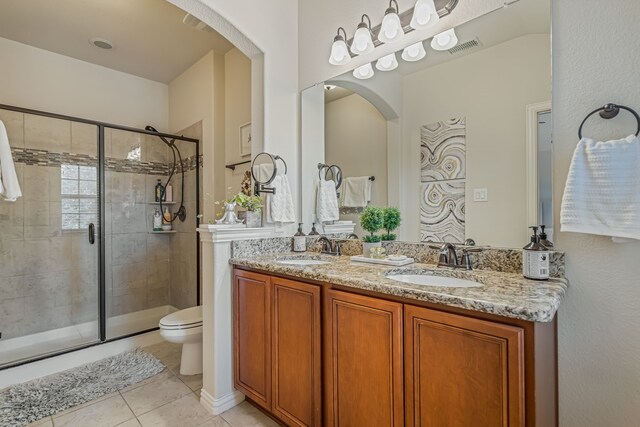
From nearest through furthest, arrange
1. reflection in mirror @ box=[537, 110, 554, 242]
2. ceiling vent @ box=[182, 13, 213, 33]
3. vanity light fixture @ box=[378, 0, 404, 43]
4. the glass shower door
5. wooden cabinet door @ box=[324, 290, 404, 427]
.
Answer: wooden cabinet door @ box=[324, 290, 404, 427]
reflection in mirror @ box=[537, 110, 554, 242]
vanity light fixture @ box=[378, 0, 404, 43]
ceiling vent @ box=[182, 13, 213, 33]
the glass shower door

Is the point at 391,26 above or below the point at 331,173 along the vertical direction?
above

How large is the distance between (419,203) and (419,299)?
773 mm

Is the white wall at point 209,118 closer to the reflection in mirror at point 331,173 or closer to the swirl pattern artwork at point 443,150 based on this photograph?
the reflection in mirror at point 331,173

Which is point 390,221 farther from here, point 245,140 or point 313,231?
point 245,140

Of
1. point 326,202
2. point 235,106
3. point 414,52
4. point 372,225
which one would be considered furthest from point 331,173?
point 235,106

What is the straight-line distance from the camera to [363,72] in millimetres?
1945

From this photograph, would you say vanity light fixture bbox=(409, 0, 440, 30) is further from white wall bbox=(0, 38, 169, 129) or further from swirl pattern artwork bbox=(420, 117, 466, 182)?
white wall bbox=(0, 38, 169, 129)

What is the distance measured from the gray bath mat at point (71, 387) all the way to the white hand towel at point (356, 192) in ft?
6.09

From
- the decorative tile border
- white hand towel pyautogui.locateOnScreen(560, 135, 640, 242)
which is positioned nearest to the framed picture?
the decorative tile border

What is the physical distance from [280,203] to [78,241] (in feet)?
7.65

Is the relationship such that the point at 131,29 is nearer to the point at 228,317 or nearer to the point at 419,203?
the point at 228,317

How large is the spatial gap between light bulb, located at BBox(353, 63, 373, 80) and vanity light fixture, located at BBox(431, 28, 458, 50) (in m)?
0.40

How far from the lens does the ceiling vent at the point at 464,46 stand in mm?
1502

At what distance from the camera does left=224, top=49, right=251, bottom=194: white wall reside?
283 cm
